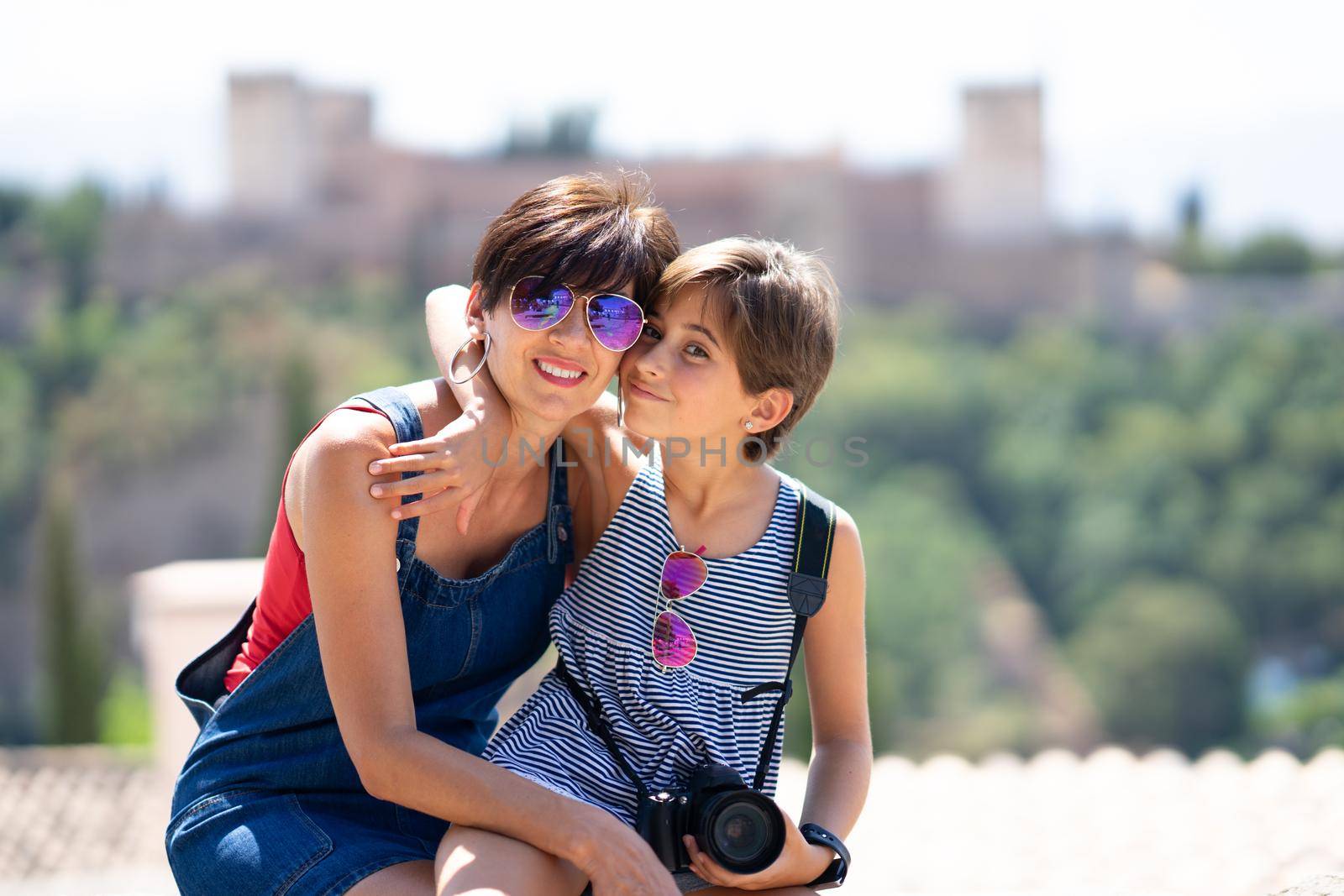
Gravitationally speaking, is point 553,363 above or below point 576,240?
below

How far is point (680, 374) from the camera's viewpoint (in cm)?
148

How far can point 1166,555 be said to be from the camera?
1089 inches

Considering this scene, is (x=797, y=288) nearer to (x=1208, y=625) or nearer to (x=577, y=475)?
(x=577, y=475)

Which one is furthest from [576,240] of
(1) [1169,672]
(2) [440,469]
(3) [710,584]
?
(1) [1169,672]

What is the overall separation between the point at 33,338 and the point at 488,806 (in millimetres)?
26922

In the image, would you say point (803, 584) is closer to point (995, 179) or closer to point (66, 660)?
point (66, 660)

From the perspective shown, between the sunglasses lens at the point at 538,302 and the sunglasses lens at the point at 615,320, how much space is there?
0.03 m

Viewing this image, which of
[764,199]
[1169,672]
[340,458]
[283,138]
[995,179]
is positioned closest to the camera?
[340,458]

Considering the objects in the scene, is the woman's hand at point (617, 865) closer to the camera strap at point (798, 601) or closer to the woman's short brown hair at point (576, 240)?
the camera strap at point (798, 601)

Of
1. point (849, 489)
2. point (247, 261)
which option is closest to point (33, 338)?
point (247, 261)

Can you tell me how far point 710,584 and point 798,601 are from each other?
10 centimetres

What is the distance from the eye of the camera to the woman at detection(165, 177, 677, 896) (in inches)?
51.9

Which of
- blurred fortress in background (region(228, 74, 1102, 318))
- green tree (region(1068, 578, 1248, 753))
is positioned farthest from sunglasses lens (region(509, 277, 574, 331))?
blurred fortress in background (region(228, 74, 1102, 318))

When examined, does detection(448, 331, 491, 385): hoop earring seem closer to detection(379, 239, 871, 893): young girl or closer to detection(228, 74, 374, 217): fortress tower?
detection(379, 239, 871, 893): young girl
